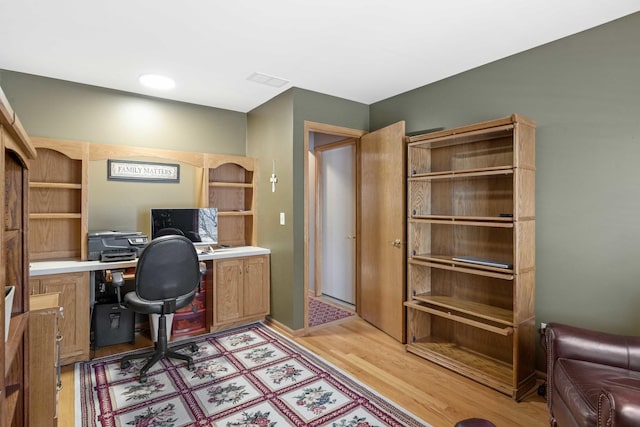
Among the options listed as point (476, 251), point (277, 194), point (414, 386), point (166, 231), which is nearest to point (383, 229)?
point (476, 251)

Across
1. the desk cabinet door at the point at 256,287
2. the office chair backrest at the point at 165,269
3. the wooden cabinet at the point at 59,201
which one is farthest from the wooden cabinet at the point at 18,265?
the desk cabinet door at the point at 256,287

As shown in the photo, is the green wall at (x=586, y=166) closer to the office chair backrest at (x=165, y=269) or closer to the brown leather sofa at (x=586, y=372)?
the brown leather sofa at (x=586, y=372)

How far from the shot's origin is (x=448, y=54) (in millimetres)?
2691

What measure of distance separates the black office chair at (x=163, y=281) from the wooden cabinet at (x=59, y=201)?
0.99 m

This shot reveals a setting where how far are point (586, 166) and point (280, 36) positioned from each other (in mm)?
2303

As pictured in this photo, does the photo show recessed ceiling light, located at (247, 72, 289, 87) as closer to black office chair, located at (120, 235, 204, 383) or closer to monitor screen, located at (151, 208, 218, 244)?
monitor screen, located at (151, 208, 218, 244)

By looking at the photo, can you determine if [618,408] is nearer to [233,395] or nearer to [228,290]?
[233,395]

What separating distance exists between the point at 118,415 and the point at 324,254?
321 centimetres

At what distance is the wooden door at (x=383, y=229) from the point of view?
10.7 feet

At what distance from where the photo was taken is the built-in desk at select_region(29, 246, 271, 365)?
2.75 metres

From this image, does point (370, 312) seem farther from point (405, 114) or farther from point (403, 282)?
point (405, 114)

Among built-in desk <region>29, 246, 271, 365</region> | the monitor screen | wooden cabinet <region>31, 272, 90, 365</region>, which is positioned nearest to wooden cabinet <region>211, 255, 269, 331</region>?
built-in desk <region>29, 246, 271, 365</region>

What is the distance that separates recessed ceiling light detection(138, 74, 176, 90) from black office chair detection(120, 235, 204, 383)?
62.2 inches

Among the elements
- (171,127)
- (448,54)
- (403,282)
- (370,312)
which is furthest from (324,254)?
(448,54)
